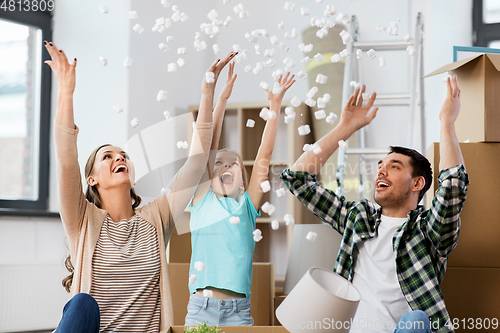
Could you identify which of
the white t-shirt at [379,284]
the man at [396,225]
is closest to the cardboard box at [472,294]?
the man at [396,225]

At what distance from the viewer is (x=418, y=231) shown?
1433 mm

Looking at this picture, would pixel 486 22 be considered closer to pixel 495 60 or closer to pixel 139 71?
pixel 495 60

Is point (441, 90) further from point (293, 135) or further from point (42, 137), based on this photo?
point (42, 137)

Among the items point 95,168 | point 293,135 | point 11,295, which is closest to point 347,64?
point 293,135

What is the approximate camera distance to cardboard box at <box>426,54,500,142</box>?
154cm

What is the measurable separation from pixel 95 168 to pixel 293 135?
1455 mm

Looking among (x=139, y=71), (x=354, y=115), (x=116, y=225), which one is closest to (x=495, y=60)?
(x=354, y=115)

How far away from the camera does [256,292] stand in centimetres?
192

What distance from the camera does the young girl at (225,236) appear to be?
5.06 ft

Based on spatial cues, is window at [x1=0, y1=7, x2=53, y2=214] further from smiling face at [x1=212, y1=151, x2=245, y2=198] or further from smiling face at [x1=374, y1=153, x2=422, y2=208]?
smiling face at [x1=374, y1=153, x2=422, y2=208]

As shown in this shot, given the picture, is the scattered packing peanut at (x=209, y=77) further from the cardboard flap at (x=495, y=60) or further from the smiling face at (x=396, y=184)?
the cardboard flap at (x=495, y=60)

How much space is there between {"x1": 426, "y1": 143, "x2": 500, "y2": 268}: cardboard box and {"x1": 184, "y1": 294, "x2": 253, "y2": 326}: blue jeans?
67cm

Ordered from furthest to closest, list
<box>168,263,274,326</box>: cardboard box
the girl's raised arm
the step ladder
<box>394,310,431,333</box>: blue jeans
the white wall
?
the white wall, the step ladder, <box>168,263,274,326</box>: cardboard box, the girl's raised arm, <box>394,310,431,333</box>: blue jeans

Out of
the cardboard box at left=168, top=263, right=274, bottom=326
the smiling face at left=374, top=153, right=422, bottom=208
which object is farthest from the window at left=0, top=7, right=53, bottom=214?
the smiling face at left=374, top=153, right=422, bottom=208
